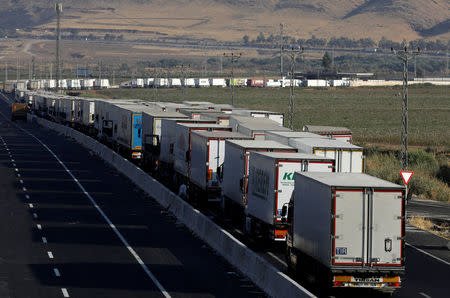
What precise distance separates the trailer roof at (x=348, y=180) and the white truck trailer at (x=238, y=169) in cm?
826

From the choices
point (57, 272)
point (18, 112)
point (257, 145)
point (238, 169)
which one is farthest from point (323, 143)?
point (18, 112)

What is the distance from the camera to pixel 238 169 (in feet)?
113

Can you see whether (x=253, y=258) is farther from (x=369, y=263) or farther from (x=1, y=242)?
(x=1, y=242)

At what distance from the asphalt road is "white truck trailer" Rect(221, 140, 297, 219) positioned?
216 cm

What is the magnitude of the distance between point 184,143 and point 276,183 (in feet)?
51.2

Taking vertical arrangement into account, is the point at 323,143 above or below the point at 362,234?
above

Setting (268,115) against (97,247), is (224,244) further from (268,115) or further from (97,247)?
(268,115)

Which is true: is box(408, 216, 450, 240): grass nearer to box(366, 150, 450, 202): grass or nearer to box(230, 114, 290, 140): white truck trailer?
box(230, 114, 290, 140): white truck trailer

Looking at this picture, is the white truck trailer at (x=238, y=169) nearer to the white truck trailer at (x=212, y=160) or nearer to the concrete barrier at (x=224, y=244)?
the concrete barrier at (x=224, y=244)

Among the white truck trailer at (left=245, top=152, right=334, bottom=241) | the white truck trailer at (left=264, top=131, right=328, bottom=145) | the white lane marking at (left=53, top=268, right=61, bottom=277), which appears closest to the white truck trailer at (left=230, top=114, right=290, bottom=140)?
the white truck trailer at (left=264, top=131, right=328, bottom=145)

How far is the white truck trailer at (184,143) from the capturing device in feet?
144

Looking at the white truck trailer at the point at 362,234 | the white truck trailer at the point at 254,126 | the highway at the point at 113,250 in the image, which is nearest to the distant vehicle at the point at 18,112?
the highway at the point at 113,250

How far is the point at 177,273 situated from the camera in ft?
90.3

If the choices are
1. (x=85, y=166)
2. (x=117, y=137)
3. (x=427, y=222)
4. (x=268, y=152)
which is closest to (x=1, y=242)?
(x=268, y=152)
